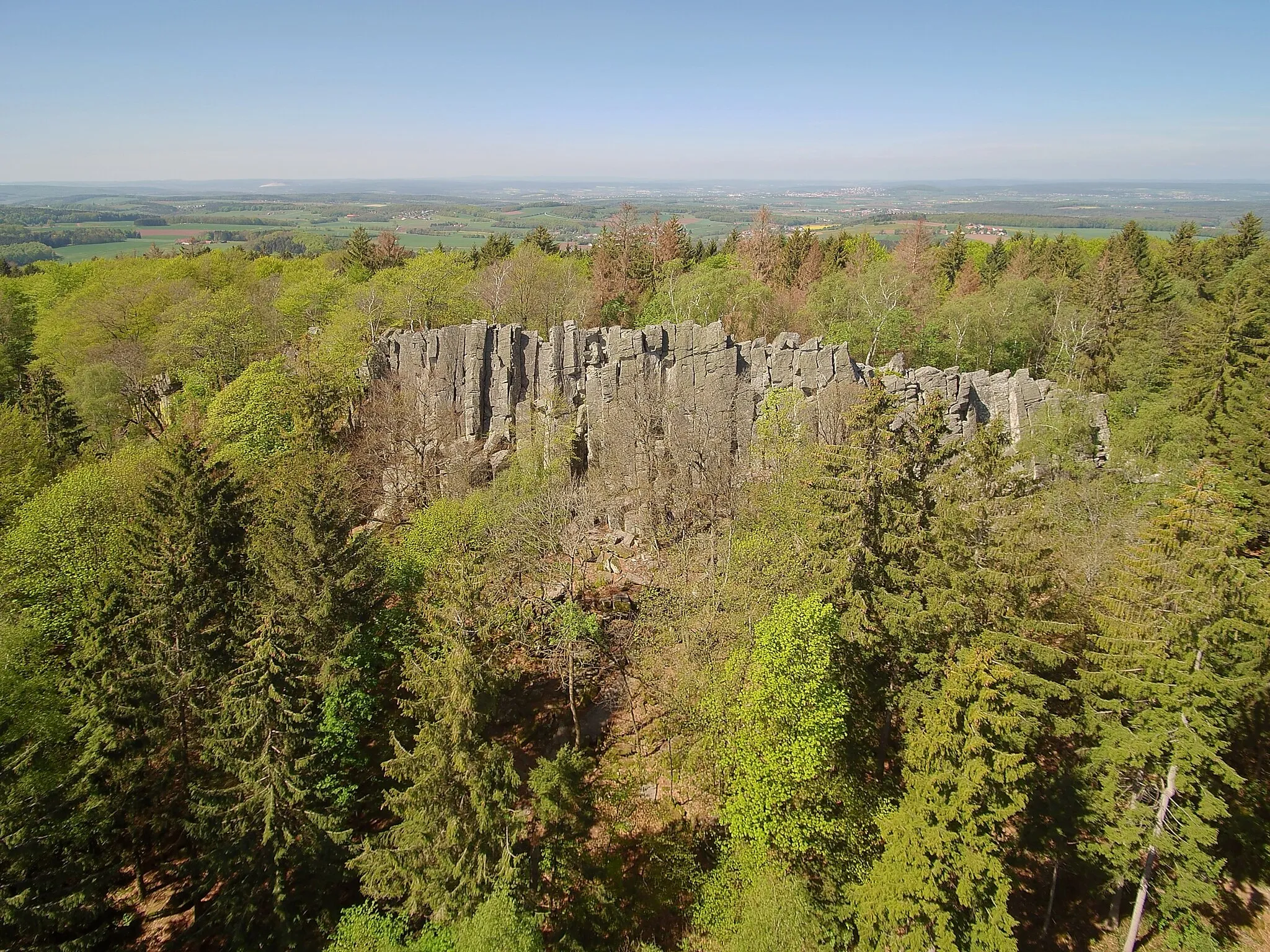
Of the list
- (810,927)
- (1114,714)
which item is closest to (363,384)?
(810,927)

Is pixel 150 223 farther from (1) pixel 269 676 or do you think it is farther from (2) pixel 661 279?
(1) pixel 269 676

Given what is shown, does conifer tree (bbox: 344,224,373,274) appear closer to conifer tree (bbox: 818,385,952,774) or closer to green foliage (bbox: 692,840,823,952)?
conifer tree (bbox: 818,385,952,774)

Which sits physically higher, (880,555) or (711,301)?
(711,301)

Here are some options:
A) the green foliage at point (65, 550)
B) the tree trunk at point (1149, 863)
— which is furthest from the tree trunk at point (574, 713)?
the tree trunk at point (1149, 863)

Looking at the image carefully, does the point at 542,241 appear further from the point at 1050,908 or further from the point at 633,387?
the point at 1050,908

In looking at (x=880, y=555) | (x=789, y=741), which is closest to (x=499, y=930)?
(x=789, y=741)

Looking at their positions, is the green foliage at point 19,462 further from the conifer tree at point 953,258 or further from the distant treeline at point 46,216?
the distant treeline at point 46,216
